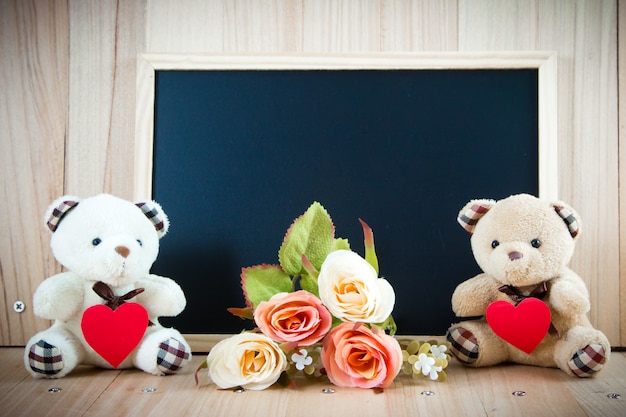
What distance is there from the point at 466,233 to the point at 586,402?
0.41 m

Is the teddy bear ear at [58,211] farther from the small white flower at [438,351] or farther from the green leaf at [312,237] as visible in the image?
the small white flower at [438,351]

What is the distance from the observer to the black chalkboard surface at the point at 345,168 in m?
1.28

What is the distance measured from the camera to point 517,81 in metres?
1.30

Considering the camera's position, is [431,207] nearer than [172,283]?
No

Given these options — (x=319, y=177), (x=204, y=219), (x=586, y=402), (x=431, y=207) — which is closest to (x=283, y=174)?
(x=319, y=177)

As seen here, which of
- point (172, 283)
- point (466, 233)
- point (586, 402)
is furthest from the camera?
point (466, 233)

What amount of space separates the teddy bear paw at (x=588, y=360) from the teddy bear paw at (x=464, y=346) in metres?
0.15

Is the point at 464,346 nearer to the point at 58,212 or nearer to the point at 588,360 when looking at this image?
the point at 588,360

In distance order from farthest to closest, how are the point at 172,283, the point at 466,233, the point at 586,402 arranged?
1. the point at 466,233
2. the point at 172,283
3. the point at 586,402

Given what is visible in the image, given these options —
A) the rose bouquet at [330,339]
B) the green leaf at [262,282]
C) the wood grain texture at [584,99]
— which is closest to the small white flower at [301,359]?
the rose bouquet at [330,339]

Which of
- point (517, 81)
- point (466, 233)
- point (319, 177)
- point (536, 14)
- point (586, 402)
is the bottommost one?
point (586, 402)

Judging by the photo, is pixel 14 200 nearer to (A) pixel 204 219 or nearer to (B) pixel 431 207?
(A) pixel 204 219

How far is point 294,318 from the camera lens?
3.31 ft

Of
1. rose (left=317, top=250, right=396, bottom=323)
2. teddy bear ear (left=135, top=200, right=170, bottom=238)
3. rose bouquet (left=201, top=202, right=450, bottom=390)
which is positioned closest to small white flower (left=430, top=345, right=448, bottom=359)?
rose bouquet (left=201, top=202, right=450, bottom=390)
